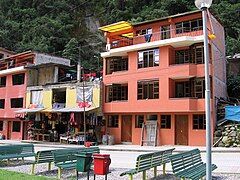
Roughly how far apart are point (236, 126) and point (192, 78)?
19.1 feet

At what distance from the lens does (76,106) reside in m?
36.6

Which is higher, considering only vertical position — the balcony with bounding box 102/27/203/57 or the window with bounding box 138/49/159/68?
the balcony with bounding box 102/27/203/57

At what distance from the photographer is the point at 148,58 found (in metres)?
34.0

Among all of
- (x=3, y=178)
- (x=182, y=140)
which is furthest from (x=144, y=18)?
(x=3, y=178)

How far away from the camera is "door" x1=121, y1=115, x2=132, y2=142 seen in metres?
35.0

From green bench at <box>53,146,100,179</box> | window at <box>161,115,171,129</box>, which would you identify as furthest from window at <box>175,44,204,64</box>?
green bench at <box>53,146,100,179</box>

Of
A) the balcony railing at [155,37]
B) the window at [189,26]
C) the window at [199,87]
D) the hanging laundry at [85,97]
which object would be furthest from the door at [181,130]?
the hanging laundry at [85,97]

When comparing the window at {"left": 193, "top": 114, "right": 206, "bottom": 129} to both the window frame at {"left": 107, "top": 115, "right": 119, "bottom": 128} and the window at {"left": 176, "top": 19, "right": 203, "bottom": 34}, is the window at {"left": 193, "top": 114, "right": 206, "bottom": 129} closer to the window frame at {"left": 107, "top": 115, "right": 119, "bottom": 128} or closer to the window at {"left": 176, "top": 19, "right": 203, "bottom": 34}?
the window at {"left": 176, "top": 19, "right": 203, "bottom": 34}

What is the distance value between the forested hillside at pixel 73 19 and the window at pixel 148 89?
2268 centimetres

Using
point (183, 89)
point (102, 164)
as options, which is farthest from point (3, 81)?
point (102, 164)

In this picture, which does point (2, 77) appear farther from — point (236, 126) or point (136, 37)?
point (236, 126)

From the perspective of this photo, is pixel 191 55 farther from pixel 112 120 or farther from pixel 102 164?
pixel 102 164

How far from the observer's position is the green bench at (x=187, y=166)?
33.9 feet

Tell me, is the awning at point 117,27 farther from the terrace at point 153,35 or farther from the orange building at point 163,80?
the orange building at point 163,80
